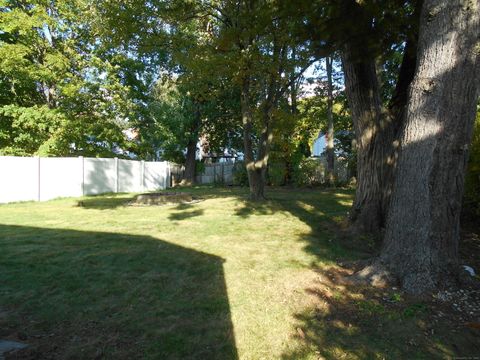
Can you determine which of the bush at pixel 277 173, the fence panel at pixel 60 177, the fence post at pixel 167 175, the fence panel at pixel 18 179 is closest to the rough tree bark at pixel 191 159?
the fence post at pixel 167 175

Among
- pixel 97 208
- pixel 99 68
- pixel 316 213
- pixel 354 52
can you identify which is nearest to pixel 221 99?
pixel 99 68

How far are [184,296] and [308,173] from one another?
15.4 metres

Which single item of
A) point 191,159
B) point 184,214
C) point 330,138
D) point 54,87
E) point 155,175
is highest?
point 54,87

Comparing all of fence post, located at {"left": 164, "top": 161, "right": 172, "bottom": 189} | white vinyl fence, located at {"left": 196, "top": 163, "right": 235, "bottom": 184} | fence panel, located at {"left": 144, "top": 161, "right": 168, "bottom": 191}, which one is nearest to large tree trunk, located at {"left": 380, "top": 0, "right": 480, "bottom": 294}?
fence panel, located at {"left": 144, "top": 161, "right": 168, "bottom": 191}

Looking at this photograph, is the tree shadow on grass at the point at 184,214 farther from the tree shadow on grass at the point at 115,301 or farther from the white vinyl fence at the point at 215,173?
the white vinyl fence at the point at 215,173

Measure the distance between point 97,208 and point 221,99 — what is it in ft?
42.6

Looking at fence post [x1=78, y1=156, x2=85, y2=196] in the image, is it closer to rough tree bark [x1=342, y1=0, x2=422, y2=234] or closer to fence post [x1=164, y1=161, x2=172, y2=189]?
fence post [x1=164, y1=161, x2=172, y2=189]

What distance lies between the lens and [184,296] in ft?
12.0

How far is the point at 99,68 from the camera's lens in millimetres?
18094

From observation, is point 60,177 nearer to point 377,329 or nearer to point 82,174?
point 82,174

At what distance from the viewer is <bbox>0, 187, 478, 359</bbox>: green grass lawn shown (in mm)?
2713

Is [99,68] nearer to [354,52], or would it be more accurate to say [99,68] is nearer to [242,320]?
[354,52]

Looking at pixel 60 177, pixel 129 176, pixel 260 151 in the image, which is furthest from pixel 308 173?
pixel 60 177

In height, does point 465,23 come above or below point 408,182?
above
